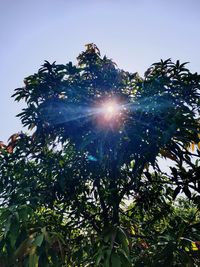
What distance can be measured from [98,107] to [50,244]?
1755 millimetres

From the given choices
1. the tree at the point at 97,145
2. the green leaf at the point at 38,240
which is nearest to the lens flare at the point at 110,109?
the tree at the point at 97,145

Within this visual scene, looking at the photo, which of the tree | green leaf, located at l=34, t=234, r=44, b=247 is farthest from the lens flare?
green leaf, located at l=34, t=234, r=44, b=247

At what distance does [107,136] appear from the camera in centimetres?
342

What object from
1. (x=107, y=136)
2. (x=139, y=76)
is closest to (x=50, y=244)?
(x=107, y=136)

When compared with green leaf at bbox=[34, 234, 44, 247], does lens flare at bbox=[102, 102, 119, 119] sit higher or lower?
higher

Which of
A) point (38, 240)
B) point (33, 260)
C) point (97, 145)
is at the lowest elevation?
point (33, 260)

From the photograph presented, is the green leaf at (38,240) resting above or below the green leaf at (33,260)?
above

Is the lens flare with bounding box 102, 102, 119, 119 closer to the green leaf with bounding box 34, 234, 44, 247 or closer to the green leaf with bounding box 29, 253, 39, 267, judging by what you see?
the green leaf with bounding box 34, 234, 44, 247

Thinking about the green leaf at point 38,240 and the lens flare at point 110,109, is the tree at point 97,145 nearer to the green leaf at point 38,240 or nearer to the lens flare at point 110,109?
the lens flare at point 110,109

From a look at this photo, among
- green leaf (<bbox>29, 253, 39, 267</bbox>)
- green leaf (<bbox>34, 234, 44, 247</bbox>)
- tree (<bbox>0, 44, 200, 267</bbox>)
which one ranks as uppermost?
tree (<bbox>0, 44, 200, 267</bbox>)

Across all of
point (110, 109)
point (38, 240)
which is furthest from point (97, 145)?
point (38, 240)

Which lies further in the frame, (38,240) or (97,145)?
(97,145)

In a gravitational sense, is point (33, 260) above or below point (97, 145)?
below

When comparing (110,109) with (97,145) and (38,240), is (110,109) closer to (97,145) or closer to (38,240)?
(97,145)
